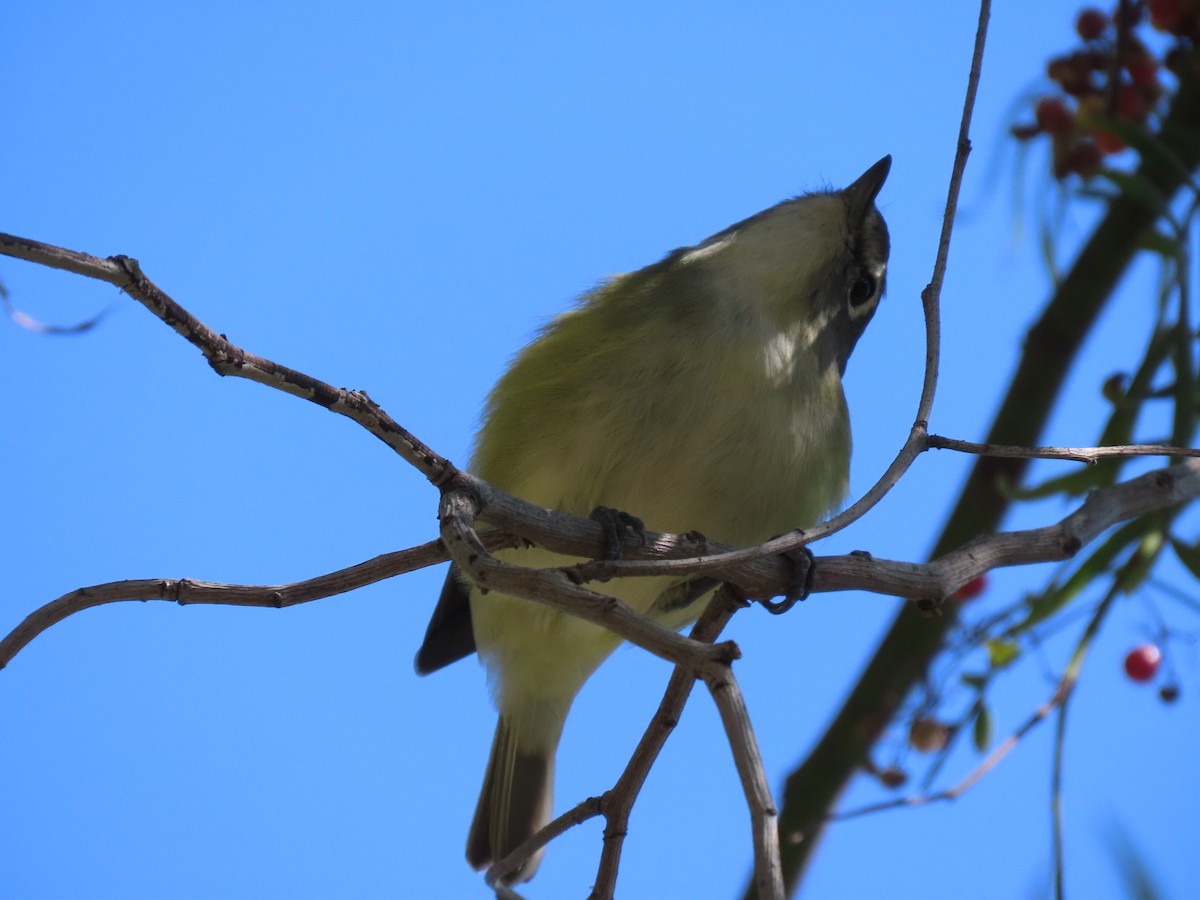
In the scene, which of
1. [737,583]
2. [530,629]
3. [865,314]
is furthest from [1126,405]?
[530,629]

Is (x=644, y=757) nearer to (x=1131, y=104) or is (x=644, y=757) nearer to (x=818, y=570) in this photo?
(x=818, y=570)

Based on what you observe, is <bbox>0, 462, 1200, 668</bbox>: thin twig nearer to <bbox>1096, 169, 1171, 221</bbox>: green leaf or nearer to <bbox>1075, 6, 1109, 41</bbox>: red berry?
<bbox>1096, 169, 1171, 221</bbox>: green leaf

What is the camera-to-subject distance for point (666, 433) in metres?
3.06

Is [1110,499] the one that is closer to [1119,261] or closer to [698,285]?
[1119,261]

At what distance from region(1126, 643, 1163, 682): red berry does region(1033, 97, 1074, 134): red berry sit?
4.19 feet

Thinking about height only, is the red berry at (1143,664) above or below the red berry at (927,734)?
above

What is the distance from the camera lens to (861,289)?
3576 millimetres

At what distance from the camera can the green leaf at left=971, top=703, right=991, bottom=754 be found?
92.4 inches

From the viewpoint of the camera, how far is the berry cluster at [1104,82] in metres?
2.55

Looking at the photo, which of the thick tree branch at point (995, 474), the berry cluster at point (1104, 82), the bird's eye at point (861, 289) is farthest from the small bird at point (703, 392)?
the berry cluster at point (1104, 82)

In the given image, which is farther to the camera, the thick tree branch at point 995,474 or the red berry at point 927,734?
the thick tree branch at point 995,474

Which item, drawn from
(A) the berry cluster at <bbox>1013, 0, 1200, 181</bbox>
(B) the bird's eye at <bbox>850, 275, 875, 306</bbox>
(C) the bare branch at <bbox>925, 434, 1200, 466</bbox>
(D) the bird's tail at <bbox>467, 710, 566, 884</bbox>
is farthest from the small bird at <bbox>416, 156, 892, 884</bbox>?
(C) the bare branch at <bbox>925, 434, 1200, 466</bbox>

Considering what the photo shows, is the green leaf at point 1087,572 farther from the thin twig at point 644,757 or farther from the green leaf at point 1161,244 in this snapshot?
the thin twig at point 644,757

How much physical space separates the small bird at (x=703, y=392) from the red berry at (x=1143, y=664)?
88 cm
